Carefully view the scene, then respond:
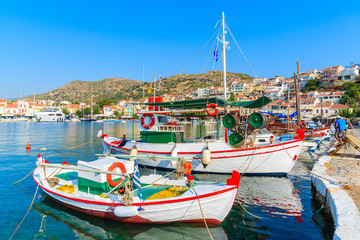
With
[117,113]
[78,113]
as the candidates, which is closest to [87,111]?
[78,113]

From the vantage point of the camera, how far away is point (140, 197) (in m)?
6.92

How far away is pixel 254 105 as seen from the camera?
40.6 ft

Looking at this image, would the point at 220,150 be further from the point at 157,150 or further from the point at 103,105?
the point at 103,105

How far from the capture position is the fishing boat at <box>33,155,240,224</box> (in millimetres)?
6527

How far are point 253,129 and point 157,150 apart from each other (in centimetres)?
634

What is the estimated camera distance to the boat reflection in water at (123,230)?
6.48 meters

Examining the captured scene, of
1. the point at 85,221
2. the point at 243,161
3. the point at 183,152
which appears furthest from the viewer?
the point at 183,152

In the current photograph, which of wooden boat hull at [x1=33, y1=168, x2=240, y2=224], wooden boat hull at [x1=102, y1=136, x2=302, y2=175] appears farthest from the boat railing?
wooden boat hull at [x1=33, y1=168, x2=240, y2=224]

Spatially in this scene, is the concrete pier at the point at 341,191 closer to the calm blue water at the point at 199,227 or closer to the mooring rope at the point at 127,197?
the calm blue water at the point at 199,227

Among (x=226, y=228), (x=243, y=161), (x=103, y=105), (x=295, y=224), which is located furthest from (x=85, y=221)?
(x=103, y=105)

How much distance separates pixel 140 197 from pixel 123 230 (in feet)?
3.82

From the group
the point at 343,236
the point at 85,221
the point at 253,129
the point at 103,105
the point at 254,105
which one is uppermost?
the point at 103,105

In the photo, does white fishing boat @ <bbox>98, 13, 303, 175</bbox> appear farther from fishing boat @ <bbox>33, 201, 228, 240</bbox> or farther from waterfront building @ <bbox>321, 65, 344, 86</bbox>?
waterfront building @ <bbox>321, 65, 344, 86</bbox>

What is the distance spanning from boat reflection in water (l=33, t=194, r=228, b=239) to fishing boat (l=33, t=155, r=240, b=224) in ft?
0.77
